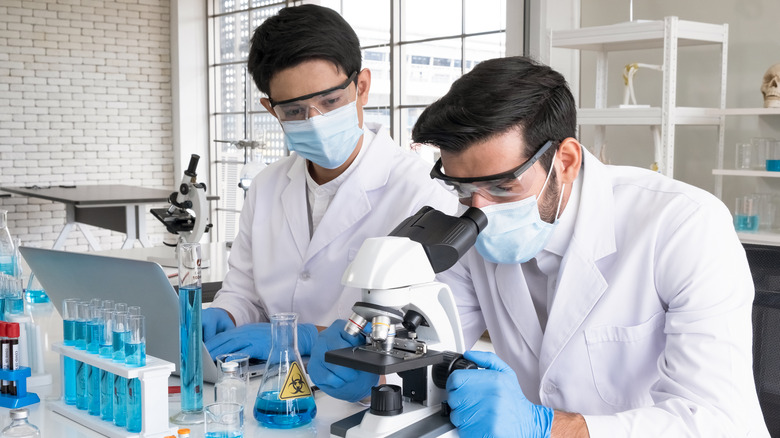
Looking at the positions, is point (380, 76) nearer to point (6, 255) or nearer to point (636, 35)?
point (636, 35)

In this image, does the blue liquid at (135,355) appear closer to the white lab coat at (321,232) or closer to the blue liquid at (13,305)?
the blue liquid at (13,305)

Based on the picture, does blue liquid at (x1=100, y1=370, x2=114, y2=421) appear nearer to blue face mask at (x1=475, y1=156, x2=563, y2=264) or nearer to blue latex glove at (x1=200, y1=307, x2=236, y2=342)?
blue latex glove at (x1=200, y1=307, x2=236, y2=342)

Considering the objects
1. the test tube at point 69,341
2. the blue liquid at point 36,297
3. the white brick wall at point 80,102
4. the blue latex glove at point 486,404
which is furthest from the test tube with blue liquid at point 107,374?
the white brick wall at point 80,102

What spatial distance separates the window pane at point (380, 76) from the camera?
6.41 meters

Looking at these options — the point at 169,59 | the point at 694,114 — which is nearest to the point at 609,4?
the point at 694,114

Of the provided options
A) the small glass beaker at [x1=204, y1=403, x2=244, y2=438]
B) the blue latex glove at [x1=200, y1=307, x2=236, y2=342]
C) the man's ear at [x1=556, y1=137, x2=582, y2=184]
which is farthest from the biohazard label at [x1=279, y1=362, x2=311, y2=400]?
the man's ear at [x1=556, y1=137, x2=582, y2=184]

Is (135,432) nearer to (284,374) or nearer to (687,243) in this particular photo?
(284,374)

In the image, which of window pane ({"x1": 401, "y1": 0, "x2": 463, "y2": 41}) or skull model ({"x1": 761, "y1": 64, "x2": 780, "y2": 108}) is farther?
window pane ({"x1": 401, "y1": 0, "x2": 463, "y2": 41})

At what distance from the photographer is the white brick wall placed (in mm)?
7914

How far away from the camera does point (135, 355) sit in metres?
1.29

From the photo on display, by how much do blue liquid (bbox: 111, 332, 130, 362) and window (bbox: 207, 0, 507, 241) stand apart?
395 cm

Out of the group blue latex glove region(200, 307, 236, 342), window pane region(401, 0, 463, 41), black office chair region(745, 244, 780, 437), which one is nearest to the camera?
black office chair region(745, 244, 780, 437)

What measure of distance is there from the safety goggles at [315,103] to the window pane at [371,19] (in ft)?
14.7

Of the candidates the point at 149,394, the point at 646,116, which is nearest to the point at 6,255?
the point at 149,394
